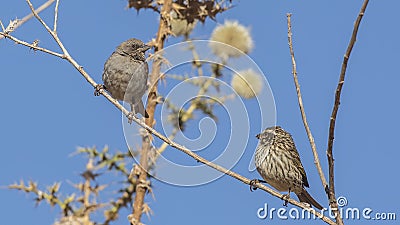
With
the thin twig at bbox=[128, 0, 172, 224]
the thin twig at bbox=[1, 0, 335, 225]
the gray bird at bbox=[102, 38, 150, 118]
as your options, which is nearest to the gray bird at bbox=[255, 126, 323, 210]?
the gray bird at bbox=[102, 38, 150, 118]

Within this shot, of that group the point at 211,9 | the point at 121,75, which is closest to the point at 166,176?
the point at 211,9

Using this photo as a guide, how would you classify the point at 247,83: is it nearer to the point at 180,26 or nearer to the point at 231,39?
the point at 180,26

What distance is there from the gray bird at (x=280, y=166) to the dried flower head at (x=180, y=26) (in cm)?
161

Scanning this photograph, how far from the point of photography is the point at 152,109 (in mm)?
5266

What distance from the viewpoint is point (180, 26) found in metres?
6.07

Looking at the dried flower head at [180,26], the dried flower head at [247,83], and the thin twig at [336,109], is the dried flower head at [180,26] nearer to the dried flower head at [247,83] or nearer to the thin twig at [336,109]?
the dried flower head at [247,83]

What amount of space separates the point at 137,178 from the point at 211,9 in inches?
69.9

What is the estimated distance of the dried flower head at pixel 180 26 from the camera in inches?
227

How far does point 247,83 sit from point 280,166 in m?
1.23

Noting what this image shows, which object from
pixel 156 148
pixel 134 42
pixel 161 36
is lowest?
pixel 156 148

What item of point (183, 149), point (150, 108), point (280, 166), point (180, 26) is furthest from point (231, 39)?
point (183, 149)

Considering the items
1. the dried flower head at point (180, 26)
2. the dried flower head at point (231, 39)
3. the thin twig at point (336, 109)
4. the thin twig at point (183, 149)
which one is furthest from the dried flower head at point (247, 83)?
the thin twig at point (336, 109)

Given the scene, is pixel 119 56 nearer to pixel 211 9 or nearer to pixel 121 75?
pixel 121 75

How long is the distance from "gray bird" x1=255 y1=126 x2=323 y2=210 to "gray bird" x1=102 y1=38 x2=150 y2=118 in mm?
1349
